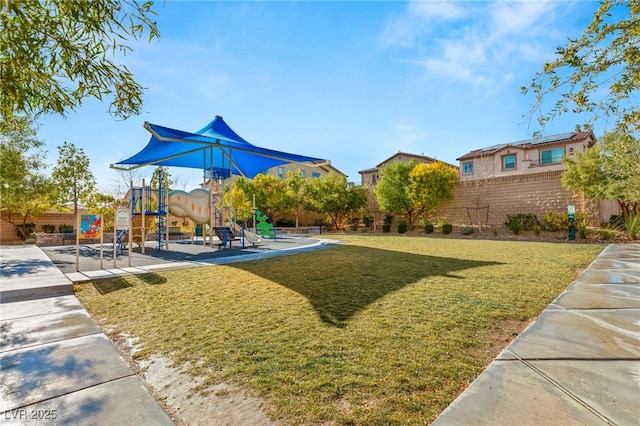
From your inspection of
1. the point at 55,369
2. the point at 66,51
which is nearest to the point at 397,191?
the point at 66,51

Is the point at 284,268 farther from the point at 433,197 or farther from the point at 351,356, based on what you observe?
the point at 433,197

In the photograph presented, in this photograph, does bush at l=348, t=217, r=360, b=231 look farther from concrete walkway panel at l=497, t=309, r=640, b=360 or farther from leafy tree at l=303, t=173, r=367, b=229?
concrete walkway panel at l=497, t=309, r=640, b=360

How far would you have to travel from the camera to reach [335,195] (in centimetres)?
2056

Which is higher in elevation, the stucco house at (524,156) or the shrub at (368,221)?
the stucco house at (524,156)

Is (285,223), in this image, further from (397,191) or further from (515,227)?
(515,227)

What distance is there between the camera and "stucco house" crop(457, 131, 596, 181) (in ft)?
81.1

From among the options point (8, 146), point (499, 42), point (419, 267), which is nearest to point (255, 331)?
point (419, 267)

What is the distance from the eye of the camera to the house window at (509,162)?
1074 inches

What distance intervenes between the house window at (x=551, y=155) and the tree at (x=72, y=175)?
33.3 m

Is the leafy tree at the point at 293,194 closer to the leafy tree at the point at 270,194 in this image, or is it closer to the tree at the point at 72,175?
the leafy tree at the point at 270,194

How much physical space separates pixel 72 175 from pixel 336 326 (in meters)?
19.2

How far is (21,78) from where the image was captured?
2.83 metres

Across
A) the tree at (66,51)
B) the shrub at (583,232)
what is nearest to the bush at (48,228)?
the tree at (66,51)

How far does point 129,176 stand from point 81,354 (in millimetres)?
25886
